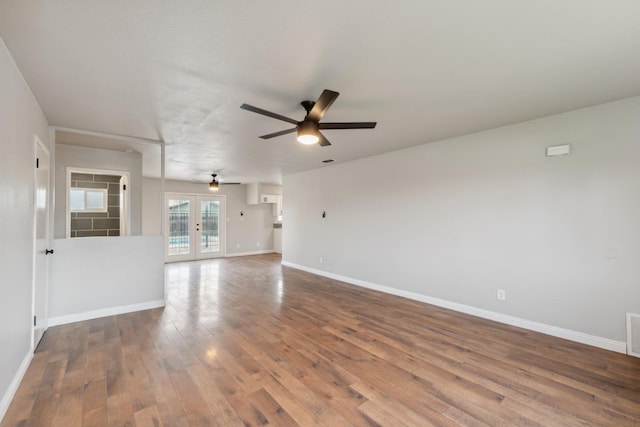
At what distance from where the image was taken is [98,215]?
5336 millimetres

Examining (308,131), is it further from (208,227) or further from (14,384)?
(208,227)

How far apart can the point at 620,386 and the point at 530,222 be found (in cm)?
173

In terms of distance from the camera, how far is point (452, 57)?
207cm

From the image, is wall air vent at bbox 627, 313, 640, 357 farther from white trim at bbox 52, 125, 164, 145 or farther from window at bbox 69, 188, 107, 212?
window at bbox 69, 188, 107, 212

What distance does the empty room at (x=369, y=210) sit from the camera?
1.85 m

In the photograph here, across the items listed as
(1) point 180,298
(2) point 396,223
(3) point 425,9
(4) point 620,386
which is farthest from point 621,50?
(1) point 180,298

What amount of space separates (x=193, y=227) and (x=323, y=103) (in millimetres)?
7717

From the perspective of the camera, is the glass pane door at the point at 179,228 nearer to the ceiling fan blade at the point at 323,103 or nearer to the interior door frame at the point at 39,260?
the interior door frame at the point at 39,260

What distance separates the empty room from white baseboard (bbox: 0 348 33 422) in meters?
0.04

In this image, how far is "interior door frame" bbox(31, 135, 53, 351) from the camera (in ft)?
9.14

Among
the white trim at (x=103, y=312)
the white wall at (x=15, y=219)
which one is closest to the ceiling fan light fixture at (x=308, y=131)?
the white wall at (x=15, y=219)

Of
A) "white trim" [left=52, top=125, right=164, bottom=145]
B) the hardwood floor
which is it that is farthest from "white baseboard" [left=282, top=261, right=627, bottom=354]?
"white trim" [left=52, top=125, right=164, bottom=145]

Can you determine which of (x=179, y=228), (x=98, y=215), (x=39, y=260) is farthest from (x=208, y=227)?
(x=39, y=260)

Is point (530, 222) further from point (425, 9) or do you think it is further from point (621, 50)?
point (425, 9)
